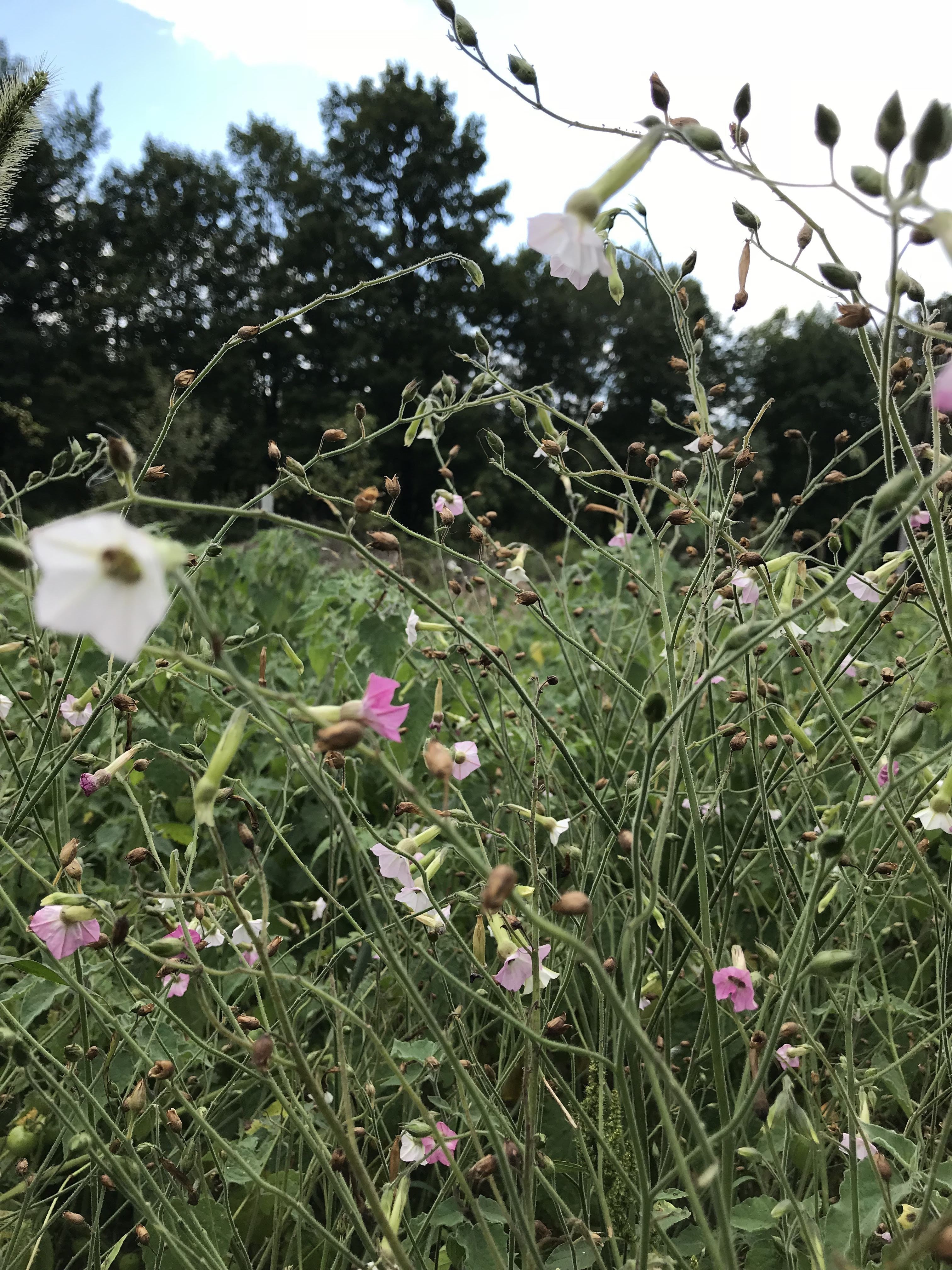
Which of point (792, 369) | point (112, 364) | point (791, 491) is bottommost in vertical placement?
point (112, 364)

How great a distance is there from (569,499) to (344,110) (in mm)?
22074

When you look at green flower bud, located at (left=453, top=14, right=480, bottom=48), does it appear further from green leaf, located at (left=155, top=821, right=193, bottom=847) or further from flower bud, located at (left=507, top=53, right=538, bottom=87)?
green leaf, located at (left=155, top=821, right=193, bottom=847)

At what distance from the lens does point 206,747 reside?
5.89 feet

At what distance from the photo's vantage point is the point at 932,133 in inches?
19.1

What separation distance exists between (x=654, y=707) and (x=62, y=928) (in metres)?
0.56

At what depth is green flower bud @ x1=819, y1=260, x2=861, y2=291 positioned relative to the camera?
25.8 inches

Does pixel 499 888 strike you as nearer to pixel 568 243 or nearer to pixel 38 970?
pixel 568 243

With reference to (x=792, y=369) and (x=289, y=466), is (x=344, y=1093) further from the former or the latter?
(x=792, y=369)

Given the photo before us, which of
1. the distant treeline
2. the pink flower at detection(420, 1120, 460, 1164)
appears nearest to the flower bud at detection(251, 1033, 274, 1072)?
the pink flower at detection(420, 1120, 460, 1164)

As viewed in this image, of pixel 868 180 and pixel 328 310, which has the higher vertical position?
pixel 328 310

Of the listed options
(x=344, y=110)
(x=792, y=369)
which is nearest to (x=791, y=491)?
(x=792, y=369)

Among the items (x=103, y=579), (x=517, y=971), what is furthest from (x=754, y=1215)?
(x=103, y=579)

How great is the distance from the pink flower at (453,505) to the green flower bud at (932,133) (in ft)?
2.45

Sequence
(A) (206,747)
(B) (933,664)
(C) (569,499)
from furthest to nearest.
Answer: (B) (933,664), (A) (206,747), (C) (569,499)
